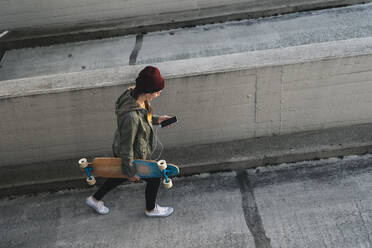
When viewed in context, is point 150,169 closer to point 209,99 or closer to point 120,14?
point 209,99

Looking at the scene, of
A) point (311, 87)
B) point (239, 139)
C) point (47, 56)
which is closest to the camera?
point (311, 87)

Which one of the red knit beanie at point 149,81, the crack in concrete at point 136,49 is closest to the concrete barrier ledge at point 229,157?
the red knit beanie at point 149,81

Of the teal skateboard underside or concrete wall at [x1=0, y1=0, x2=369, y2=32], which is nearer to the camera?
the teal skateboard underside

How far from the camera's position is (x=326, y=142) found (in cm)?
493

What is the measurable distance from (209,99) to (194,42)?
13.1 ft

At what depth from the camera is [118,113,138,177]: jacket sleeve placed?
11.5 ft

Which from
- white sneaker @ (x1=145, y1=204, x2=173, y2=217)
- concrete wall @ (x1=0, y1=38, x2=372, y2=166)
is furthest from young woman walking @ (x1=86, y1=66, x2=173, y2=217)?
concrete wall @ (x1=0, y1=38, x2=372, y2=166)

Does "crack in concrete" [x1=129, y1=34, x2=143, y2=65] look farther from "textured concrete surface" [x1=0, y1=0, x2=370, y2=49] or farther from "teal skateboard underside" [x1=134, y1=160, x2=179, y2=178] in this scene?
"teal skateboard underside" [x1=134, y1=160, x2=179, y2=178]

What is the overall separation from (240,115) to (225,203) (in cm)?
104

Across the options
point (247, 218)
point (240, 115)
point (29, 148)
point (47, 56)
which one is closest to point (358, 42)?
point (240, 115)

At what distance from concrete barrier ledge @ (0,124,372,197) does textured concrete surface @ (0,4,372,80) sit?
10.5 feet

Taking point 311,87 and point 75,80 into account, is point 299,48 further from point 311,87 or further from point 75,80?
point 75,80

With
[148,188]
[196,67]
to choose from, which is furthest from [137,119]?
[196,67]

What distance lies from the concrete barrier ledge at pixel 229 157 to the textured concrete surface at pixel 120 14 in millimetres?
4739
